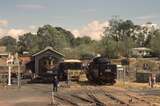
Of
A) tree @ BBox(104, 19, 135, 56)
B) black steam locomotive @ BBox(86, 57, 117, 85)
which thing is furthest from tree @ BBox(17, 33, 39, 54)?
black steam locomotive @ BBox(86, 57, 117, 85)

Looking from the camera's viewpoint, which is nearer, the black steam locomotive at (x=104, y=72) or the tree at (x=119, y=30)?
the black steam locomotive at (x=104, y=72)

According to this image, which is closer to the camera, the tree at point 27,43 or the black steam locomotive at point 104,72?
the black steam locomotive at point 104,72

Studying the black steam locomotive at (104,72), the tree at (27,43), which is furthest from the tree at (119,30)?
the black steam locomotive at (104,72)

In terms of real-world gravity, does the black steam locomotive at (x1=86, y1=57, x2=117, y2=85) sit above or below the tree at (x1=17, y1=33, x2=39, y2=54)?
below

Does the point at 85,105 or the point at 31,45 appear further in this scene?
the point at 31,45

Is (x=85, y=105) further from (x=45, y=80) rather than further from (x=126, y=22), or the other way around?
(x=126, y=22)

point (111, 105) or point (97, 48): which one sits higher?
point (97, 48)

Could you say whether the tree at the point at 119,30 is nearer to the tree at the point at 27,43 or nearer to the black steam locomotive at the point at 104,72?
the tree at the point at 27,43

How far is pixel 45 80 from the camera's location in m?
54.1

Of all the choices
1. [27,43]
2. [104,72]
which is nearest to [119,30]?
[27,43]

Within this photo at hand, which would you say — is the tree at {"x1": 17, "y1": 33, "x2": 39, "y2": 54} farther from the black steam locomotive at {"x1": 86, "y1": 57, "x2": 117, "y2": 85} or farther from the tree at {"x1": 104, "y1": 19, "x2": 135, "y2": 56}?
the black steam locomotive at {"x1": 86, "y1": 57, "x2": 117, "y2": 85}

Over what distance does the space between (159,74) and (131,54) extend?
193 ft

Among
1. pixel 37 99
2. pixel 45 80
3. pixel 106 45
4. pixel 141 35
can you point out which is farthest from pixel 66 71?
pixel 141 35

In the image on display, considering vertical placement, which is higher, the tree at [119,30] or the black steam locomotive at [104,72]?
the tree at [119,30]
